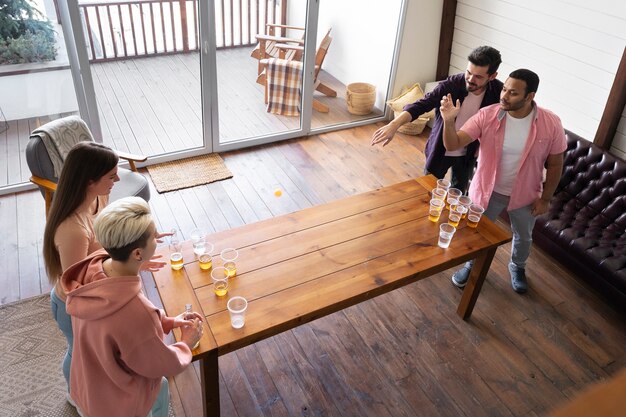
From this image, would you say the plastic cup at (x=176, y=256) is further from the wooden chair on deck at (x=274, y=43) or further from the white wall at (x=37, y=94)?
the wooden chair on deck at (x=274, y=43)

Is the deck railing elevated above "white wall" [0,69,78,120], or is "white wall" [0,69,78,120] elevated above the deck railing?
the deck railing

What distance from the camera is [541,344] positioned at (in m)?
3.19

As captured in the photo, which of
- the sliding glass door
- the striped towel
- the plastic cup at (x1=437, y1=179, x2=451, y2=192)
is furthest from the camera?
the striped towel

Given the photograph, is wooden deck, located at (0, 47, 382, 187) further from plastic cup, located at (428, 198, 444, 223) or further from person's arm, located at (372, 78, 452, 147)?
plastic cup, located at (428, 198, 444, 223)

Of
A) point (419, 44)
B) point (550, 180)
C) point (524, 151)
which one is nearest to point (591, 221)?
point (550, 180)

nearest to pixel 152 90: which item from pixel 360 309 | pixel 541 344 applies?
pixel 360 309

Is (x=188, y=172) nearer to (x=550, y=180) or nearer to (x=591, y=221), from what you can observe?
(x=550, y=180)

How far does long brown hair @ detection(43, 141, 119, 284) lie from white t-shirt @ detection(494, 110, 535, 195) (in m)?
2.16

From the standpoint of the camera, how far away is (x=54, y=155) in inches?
124

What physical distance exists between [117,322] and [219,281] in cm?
78

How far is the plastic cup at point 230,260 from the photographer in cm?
248

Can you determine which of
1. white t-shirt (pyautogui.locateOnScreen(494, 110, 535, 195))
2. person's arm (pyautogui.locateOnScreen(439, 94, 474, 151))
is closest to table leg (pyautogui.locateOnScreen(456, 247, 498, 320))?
white t-shirt (pyautogui.locateOnScreen(494, 110, 535, 195))

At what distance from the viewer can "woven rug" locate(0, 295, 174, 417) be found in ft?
8.56

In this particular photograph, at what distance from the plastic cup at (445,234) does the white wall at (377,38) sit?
10.2 feet
